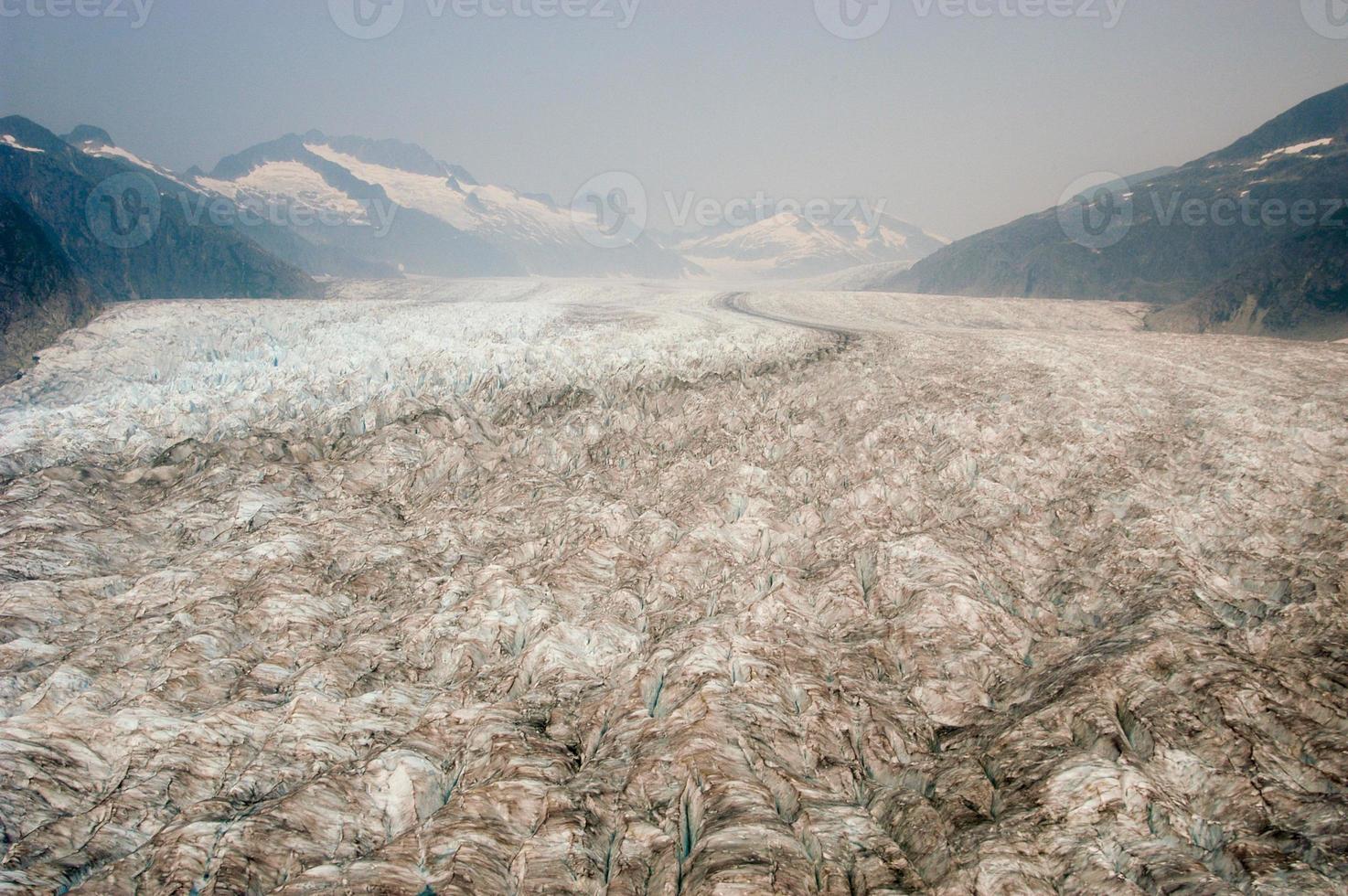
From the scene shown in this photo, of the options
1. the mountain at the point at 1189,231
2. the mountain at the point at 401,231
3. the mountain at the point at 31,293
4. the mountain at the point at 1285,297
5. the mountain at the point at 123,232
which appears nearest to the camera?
the mountain at the point at 31,293

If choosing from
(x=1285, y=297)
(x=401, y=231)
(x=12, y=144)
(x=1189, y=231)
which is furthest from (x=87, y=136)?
(x=1189, y=231)

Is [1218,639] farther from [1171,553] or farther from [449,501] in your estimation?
[449,501]

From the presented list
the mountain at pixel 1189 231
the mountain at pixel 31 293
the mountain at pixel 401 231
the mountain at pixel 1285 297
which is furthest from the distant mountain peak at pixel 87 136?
the mountain at pixel 1285 297

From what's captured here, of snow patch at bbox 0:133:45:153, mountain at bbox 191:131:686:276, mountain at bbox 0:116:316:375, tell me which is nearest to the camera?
mountain at bbox 0:116:316:375

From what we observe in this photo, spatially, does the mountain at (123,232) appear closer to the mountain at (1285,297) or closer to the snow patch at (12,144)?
the snow patch at (12,144)

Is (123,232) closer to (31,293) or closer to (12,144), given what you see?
(12,144)

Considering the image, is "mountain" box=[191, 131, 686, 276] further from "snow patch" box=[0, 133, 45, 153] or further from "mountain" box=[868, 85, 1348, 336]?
"mountain" box=[868, 85, 1348, 336]

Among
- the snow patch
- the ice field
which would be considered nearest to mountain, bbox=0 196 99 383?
the ice field

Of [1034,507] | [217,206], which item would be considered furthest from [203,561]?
[217,206]

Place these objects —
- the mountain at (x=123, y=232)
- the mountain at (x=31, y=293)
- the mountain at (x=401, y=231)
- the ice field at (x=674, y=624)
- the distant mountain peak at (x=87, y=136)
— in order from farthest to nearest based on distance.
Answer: the mountain at (x=401, y=231)
the distant mountain peak at (x=87, y=136)
the mountain at (x=123, y=232)
the mountain at (x=31, y=293)
the ice field at (x=674, y=624)
